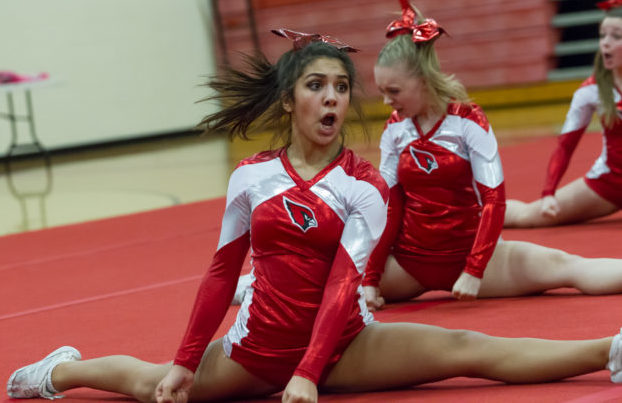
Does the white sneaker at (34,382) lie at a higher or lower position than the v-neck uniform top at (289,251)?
lower

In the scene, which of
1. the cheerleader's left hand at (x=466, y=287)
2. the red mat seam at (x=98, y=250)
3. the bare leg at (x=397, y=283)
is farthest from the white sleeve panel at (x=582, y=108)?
the red mat seam at (x=98, y=250)

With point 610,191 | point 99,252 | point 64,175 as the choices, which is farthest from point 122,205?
point 610,191

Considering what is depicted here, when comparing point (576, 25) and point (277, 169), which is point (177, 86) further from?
point (277, 169)

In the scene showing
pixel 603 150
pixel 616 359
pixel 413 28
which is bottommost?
pixel 616 359

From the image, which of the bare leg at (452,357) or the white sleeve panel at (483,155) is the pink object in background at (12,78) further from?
the bare leg at (452,357)

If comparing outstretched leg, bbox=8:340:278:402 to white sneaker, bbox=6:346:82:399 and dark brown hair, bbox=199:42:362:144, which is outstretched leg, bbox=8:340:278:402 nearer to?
white sneaker, bbox=6:346:82:399

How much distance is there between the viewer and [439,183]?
112 inches

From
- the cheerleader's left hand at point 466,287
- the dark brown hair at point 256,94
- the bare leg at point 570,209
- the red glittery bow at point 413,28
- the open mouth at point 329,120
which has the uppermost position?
the red glittery bow at point 413,28

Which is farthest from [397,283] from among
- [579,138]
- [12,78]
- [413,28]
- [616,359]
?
[12,78]

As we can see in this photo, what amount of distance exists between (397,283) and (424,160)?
0.40 meters

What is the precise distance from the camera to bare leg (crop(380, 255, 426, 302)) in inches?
115

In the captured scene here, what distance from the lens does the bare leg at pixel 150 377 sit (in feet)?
6.48

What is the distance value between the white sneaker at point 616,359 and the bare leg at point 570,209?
7.07 feet

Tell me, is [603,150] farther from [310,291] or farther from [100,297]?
[310,291]
